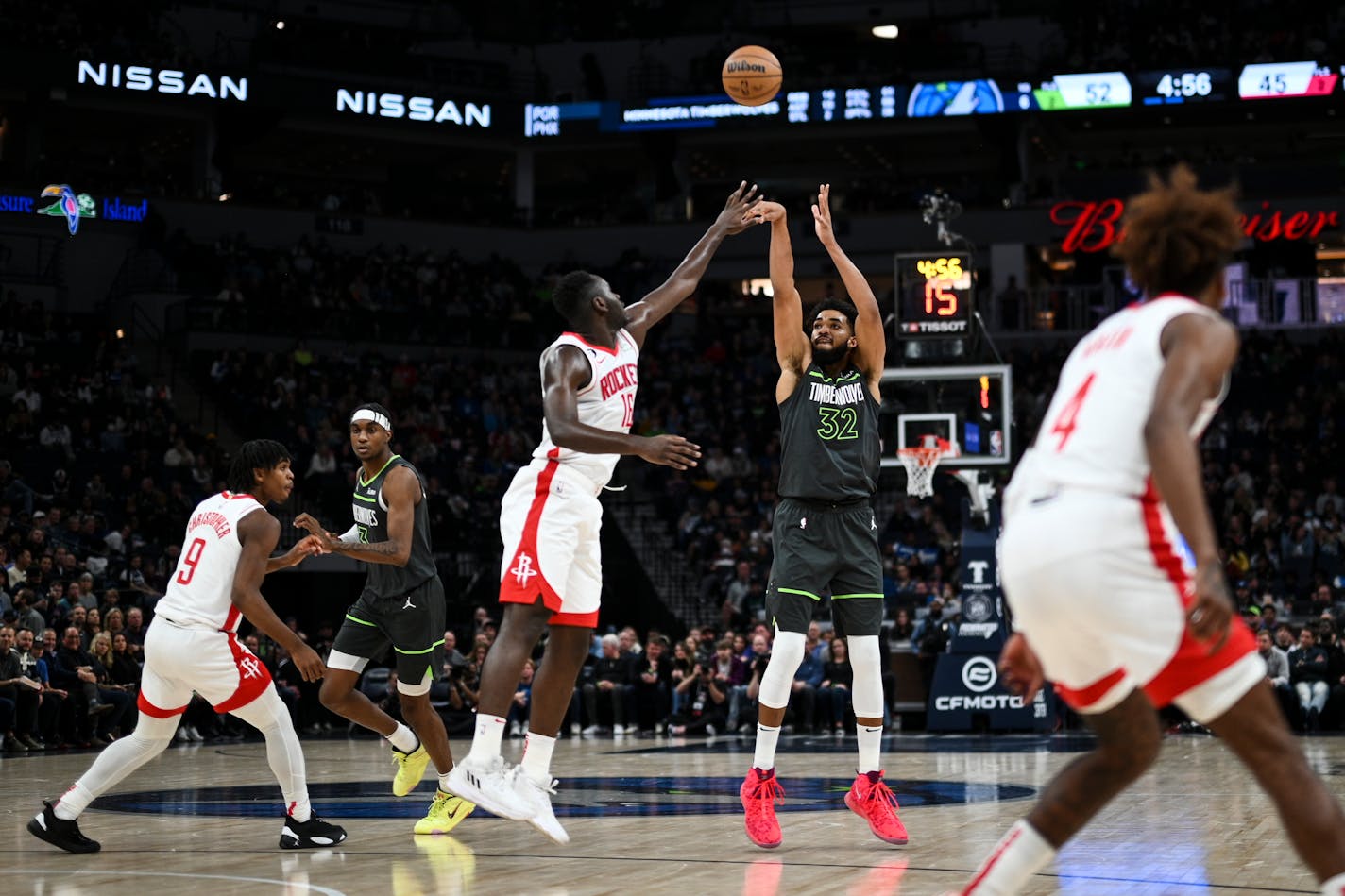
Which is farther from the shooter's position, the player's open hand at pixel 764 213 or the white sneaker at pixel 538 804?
the player's open hand at pixel 764 213

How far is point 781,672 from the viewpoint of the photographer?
7.25m

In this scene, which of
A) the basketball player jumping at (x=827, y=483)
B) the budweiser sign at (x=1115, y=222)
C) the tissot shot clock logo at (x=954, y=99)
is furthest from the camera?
the tissot shot clock logo at (x=954, y=99)

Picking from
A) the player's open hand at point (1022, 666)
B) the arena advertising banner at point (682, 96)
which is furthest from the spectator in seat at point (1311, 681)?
the arena advertising banner at point (682, 96)

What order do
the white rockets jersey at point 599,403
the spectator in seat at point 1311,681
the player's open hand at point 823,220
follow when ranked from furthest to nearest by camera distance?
the spectator in seat at point 1311,681, the player's open hand at point 823,220, the white rockets jersey at point 599,403

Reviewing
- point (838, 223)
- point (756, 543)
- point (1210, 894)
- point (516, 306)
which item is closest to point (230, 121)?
point (516, 306)

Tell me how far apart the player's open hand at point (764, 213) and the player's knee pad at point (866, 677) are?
2033mm

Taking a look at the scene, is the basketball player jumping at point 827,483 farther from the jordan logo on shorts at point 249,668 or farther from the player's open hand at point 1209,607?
the player's open hand at point 1209,607

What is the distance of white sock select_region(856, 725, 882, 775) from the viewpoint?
23.5 feet

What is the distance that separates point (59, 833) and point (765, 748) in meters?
3.11

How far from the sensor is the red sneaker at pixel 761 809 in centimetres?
674

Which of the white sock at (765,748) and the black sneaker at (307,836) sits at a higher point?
the white sock at (765,748)

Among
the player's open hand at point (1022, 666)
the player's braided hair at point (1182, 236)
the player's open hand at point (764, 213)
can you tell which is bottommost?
the player's open hand at point (1022, 666)

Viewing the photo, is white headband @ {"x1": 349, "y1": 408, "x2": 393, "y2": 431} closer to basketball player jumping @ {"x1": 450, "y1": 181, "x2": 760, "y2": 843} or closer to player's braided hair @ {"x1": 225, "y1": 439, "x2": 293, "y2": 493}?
player's braided hair @ {"x1": 225, "y1": 439, "x2": 293, "y2": 493}

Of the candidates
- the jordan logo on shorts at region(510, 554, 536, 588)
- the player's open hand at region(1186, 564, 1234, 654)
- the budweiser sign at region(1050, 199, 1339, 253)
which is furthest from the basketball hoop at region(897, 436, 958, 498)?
the budweiser sign at region(1050, 199, 1339, 253)
